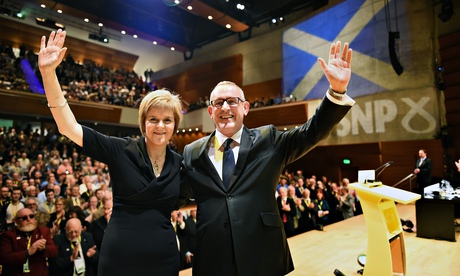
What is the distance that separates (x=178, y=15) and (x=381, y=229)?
15.4 meters

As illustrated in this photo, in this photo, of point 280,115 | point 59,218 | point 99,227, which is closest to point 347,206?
point 280,115

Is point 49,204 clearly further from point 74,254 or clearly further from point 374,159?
point 374,159

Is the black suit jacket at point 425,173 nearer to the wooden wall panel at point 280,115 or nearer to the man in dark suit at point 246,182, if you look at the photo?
the wooden wall panel at point 280,115

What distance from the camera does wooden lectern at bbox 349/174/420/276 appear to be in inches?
82.7

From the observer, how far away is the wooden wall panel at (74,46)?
47.5ft

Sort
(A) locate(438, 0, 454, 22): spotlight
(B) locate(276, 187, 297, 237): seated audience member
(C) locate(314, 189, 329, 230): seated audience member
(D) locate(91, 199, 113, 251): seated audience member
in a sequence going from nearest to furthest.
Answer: (D) locate(91, 199, 113, 251): seated audience member
(B) locate(276, 187, 297, 237): seated audience member
(C) locate(314, 189, 329, 230): seated audience member
(A) locate(438, 0, 454, 22): spotlight

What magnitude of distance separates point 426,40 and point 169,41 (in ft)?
38.3

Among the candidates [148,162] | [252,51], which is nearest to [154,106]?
[148,162]

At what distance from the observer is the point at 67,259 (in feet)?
10.2

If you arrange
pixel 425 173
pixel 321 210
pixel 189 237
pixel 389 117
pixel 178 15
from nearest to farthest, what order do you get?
1. pixel 189 237
2. pixel 321 210
3. pixel 425 173
4. pixel 389 117
5. pixel 178 15

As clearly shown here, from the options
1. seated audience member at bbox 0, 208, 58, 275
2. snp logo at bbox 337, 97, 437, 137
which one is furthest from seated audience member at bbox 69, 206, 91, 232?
snp logo at bbox 337, 97, 437, 137

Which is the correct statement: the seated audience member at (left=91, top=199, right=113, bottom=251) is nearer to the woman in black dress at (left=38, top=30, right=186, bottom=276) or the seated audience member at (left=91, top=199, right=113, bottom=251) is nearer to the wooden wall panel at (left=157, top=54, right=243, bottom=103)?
the woman in black dress at (left=38, top=30, right=186, bottom=276)

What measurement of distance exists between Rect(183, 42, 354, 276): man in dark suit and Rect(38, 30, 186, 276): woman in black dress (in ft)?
0.51

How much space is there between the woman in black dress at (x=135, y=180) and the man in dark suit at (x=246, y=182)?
0.51 feet
